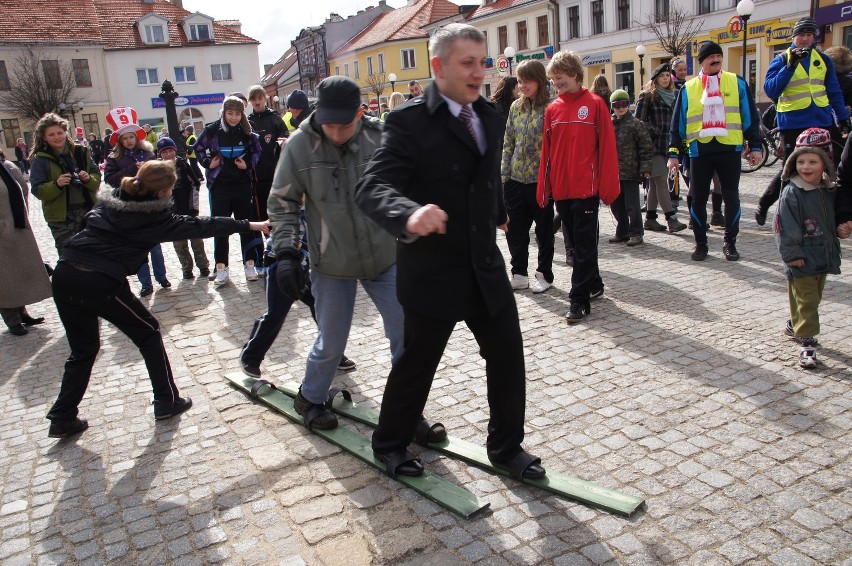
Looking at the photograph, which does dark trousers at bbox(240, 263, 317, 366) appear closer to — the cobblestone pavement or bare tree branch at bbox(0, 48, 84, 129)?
→ the cobblestone pavement

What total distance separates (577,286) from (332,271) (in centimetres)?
283

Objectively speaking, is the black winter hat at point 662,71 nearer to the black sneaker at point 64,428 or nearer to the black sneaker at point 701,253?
the black sneaker at point 701,253

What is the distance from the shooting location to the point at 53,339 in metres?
7.16

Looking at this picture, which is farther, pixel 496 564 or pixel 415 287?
pixel 415 287

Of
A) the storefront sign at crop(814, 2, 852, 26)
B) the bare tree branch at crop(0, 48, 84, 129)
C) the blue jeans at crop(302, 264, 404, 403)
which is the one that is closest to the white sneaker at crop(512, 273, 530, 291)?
the blue jeans at crop(302, 264, 404, 403)

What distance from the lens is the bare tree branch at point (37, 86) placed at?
4784cm

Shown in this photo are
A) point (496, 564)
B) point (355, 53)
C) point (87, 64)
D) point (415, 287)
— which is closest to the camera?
point (496, 564)

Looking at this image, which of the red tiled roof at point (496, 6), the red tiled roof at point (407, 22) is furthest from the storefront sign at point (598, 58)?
the red tiled roof at point (407, 22)

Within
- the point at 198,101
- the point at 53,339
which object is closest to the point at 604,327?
the point at 53,339

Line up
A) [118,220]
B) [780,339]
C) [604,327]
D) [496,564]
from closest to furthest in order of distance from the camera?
[496,564], [118,220], [780,339], [604,327]

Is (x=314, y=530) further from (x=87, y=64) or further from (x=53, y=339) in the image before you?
(x=87, y=64)

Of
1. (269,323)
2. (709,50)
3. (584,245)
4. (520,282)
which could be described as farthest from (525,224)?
(269,323)

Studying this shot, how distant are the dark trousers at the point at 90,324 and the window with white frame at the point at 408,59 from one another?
2518 inches

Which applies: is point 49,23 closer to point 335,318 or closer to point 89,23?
point 89,23
